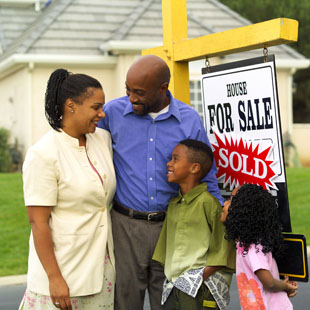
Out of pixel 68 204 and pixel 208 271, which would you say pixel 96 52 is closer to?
pixel 208 271

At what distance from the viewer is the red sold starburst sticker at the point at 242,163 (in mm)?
3812

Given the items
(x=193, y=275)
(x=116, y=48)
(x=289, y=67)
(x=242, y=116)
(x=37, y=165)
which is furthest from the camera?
(x=289, y=67)

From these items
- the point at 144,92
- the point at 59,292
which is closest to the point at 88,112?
Answer: the point at 144,92

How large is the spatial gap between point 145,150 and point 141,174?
14 cm

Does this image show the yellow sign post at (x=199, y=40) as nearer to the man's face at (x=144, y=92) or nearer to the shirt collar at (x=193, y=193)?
the man's face at (x=144, y=92)

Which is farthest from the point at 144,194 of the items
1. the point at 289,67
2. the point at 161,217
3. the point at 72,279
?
the point at 289,67

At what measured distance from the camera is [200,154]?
3754 millimetres

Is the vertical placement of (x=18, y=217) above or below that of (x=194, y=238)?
below

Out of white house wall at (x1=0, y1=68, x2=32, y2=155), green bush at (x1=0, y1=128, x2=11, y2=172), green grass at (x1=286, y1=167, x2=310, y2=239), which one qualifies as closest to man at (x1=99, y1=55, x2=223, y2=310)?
green grass at (x1=286, y1=167, x2=310, y2=239)

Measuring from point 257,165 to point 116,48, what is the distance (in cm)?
1427

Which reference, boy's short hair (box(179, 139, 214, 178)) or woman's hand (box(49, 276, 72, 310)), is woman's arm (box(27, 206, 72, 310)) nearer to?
woman's hand (box(49, 276, 72, 310))

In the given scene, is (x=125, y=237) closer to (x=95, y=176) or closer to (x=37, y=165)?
(x=95, y=176)

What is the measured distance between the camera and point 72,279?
11.0ft

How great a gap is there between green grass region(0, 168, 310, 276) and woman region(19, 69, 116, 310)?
4493 millimetres
